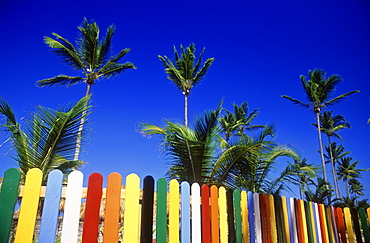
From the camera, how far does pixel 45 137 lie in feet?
12.9

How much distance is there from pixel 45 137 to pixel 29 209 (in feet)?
7.80

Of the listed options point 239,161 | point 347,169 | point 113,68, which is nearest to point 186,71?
point 113,68

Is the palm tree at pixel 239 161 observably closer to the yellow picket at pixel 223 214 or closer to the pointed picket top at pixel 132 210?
the yellow picket at pixel 223 214

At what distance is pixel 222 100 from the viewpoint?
202 inches

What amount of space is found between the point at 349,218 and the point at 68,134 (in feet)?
16.4

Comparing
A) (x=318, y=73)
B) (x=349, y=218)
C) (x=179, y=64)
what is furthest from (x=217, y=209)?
(x=318, y=73)

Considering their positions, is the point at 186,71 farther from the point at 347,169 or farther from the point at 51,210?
the point at 347,169

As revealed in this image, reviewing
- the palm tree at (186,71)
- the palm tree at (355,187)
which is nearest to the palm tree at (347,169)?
the palm tree at (355,187)

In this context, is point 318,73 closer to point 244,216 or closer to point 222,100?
point 222,100

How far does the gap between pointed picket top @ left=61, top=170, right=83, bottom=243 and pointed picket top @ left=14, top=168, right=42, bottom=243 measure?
0.20 meters

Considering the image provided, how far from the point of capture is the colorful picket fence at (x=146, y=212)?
5.98 feet

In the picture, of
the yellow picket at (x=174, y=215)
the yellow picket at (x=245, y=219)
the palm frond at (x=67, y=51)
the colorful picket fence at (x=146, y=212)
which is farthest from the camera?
the palm frond at (x=67, y=51)

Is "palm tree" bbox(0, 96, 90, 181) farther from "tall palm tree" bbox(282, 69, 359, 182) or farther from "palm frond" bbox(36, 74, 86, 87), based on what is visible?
"tall palm tree" bbox(282, 69, 359, 182)

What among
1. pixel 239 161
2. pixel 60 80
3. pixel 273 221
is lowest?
pixel 273 221
